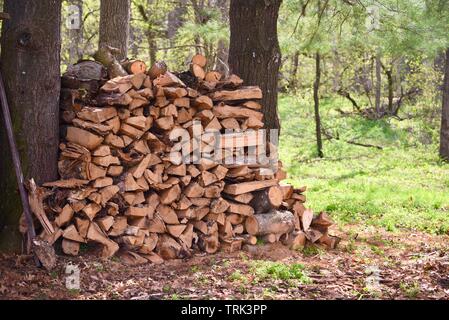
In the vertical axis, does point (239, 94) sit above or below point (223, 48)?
below

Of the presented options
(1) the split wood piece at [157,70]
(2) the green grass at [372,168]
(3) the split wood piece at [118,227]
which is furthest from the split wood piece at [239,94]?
(2) the green grass at [372,168]

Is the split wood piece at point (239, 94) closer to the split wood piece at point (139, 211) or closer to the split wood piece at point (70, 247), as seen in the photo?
the split wood piece at point (139, 211)

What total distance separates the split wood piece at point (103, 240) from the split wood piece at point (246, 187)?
1.37m

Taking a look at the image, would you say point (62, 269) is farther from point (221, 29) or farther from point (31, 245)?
point (221, 29)

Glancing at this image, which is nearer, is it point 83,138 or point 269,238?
point 83,138

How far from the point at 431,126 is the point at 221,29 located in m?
8.15

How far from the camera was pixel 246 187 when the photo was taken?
6402 mm

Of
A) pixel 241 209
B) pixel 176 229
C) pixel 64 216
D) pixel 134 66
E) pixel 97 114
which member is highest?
pixel 134 66

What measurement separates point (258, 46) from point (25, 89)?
2650 mm

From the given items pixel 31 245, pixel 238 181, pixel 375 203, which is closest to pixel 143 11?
pixel 375 203

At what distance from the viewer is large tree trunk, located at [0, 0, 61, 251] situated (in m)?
5.29

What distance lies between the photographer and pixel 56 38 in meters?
5.47

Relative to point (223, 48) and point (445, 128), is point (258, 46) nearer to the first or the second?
point (223, 48)

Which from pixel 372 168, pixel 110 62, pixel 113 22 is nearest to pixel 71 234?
pixel 110 62
